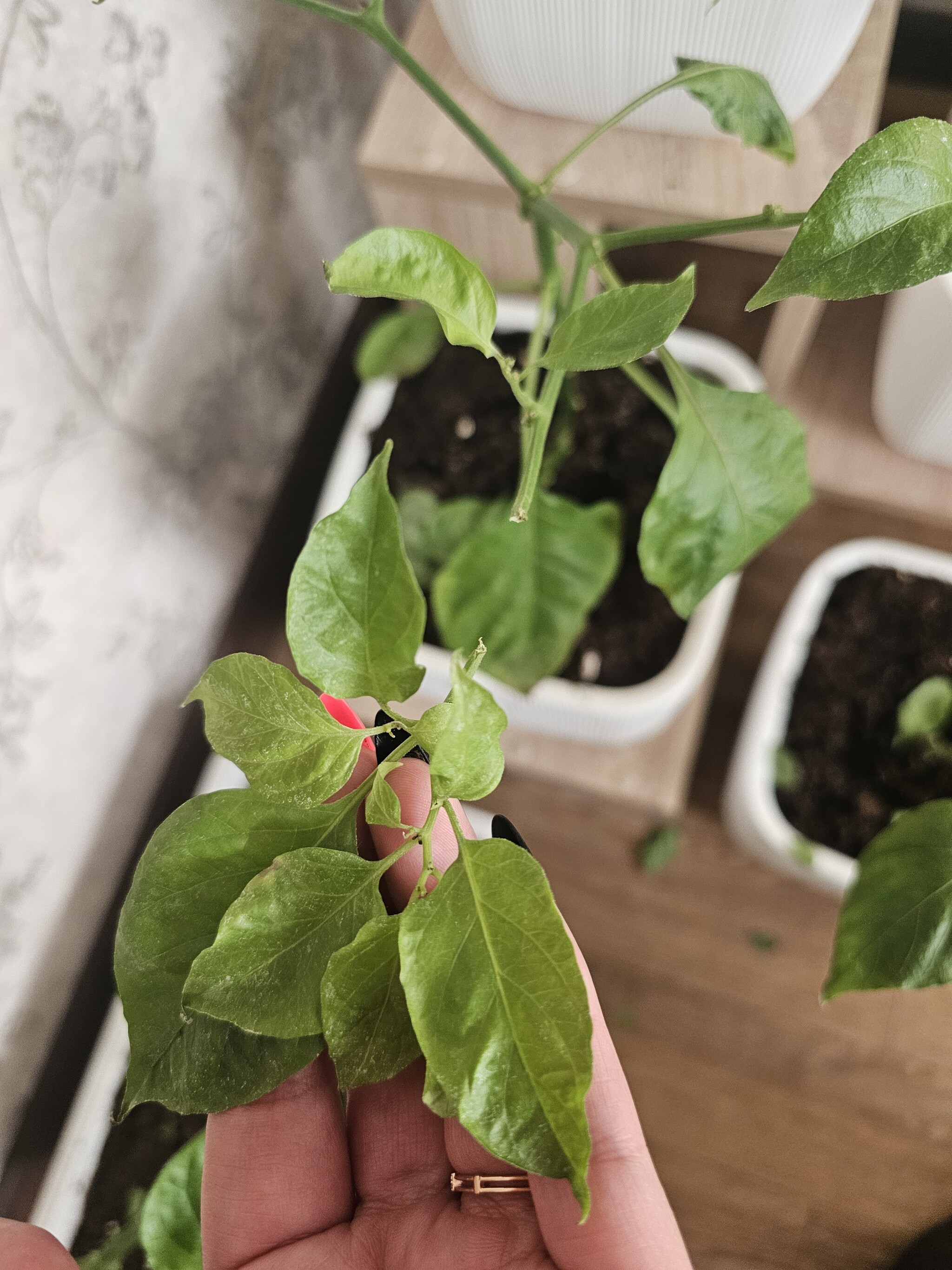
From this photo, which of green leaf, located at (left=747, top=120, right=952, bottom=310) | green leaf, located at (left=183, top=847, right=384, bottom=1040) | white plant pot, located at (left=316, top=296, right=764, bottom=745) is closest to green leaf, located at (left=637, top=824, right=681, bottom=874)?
white plant pot, located at (left=316, top=296, right=764, bottom=745)

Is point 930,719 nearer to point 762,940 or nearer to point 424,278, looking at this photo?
point 762,940

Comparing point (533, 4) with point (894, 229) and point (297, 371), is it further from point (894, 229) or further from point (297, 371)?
point (297, 371)

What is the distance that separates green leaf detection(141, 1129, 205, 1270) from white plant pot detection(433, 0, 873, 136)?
0.61m

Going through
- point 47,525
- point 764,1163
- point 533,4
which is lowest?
point 764,1163

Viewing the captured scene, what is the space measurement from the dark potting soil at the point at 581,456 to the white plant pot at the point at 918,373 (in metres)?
0.17

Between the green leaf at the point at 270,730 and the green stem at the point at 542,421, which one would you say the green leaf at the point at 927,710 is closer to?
the green stem at the point at 542,421

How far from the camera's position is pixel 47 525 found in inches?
22.9

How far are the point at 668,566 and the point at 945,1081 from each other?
21.4 inches

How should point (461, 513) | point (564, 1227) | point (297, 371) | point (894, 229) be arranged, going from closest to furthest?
point (894, 229) → point (564, 1227) → point (461, 513) → point (297, 371)

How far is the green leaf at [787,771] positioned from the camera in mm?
681

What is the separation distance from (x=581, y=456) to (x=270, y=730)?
0.44 metres

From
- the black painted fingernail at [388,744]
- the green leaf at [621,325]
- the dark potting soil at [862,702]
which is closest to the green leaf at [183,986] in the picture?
the black painted fingernail at [388,744]

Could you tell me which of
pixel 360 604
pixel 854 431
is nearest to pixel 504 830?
pixel 360 604

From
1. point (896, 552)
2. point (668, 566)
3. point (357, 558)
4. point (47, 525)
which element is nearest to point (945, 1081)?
point (896, 552)
